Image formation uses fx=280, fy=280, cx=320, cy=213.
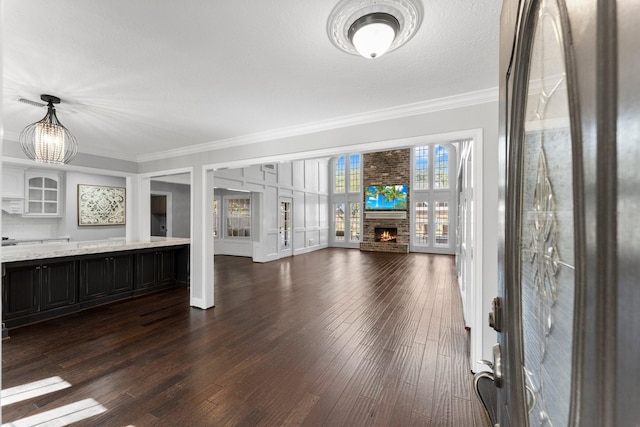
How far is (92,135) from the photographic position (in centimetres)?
385

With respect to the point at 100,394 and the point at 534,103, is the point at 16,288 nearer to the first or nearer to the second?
the point at 100,394

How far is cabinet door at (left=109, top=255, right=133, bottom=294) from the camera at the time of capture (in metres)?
4.43

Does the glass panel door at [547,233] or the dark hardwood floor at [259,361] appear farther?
the dark hardwood floor at [259,361]

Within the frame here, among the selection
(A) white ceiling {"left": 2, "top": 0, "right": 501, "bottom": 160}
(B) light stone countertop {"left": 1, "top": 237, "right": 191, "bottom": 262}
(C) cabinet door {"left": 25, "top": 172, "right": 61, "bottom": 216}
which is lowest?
(B) light stone countertop {"left": 1, "top": 237, "right": 191, "bottom": 262}

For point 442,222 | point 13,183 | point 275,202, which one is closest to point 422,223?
point 442,222

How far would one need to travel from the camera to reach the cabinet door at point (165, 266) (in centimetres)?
512

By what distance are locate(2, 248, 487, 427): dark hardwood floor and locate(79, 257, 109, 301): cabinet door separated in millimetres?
288

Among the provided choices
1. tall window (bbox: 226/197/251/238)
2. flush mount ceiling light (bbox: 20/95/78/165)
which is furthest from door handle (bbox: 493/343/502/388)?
tall window (bbox: 226/197/251/238)

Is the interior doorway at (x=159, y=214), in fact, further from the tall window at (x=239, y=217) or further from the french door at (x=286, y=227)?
the french door at (x=286, y=227)

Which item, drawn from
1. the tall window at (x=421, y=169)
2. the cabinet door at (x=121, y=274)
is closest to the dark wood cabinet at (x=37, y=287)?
the cabinet door at (x=121, y=274)

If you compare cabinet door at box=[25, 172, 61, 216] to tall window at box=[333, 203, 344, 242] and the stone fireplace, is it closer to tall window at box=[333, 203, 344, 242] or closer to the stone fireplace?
tall window at box=[333, 203, 344, 242]

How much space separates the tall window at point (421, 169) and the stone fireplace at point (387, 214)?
0.81 feet

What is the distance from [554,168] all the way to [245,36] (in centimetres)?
195

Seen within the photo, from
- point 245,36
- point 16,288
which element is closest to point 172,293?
point 16,288
